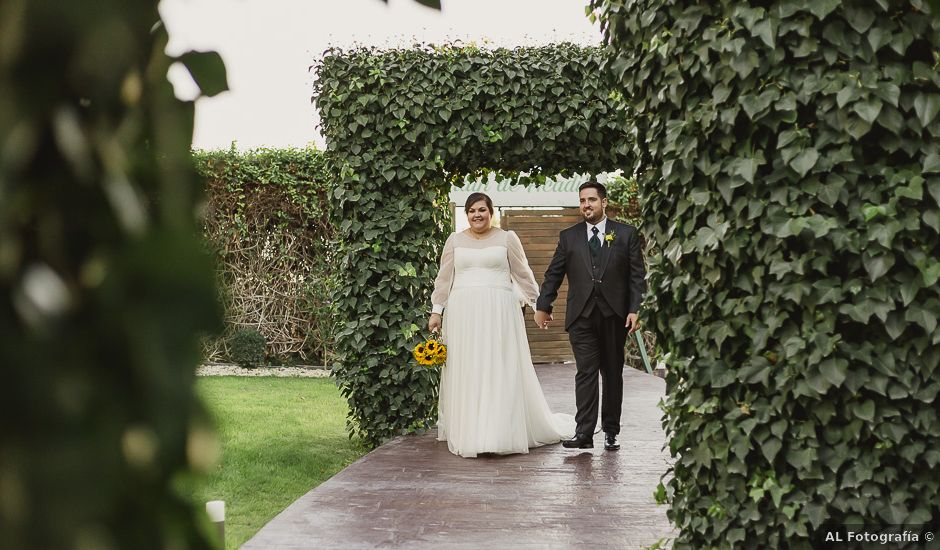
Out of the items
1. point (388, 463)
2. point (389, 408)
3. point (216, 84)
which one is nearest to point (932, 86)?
point (216, 84)

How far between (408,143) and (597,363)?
A: 254 centimetres

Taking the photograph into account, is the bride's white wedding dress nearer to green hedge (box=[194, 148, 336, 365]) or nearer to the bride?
the bride

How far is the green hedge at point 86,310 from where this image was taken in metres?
0.41

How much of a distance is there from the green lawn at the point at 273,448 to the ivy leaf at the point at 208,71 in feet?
12.6

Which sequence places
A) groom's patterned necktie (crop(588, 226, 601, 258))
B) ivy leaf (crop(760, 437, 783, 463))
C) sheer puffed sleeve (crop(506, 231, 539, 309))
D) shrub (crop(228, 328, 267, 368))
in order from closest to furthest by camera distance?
ivy leaf (crop(760, 437, 783, 463)), groom's patterned necktie (crop(588, 226, 601, 258)), sheer puffed sleeve (crop(506, 231, 539, 309)), shrub (crop(228, 328, 267, 368))

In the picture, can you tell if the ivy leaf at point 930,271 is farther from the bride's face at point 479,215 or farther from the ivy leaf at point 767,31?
the bride's face at point 479,215

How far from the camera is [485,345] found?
7.23 m

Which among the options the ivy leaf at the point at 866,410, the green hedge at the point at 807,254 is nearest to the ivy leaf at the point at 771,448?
the green hedge at the point at 807,254

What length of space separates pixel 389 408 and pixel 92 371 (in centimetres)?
736

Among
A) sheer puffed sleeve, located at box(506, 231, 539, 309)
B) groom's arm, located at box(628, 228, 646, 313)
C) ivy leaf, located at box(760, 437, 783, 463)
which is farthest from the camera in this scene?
sheer puffed sleeve, located at box(506, 231, 539, 309)

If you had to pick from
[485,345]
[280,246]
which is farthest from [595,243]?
[280,246]

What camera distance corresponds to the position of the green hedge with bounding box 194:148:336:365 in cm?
1342

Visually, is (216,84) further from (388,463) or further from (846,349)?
(388,463)

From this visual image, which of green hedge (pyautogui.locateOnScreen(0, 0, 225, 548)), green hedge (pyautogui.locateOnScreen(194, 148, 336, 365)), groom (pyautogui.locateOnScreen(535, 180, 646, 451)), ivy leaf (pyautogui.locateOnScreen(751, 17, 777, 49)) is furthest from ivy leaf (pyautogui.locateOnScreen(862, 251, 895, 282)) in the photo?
green hedge (pyautogui.locateOnScreen(194, 148, 336, 365))
